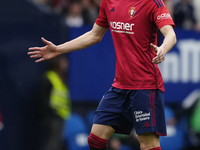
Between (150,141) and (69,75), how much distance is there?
3.08m

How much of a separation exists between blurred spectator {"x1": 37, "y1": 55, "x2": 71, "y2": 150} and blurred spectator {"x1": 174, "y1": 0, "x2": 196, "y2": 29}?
240 centimetres

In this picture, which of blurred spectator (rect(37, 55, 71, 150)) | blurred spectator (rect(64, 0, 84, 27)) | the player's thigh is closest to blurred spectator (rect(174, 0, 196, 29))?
blurred spectator (rect(64, 0, 84, 27))

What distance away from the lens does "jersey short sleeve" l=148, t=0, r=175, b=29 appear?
371 cm

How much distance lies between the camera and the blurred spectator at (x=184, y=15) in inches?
305

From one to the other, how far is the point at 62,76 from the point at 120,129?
108 inches

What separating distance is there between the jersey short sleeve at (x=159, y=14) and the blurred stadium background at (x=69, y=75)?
3033 mm

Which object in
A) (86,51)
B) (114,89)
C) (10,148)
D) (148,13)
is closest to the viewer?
(148,13)

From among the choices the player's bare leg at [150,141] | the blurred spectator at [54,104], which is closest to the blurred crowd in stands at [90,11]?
the blurred spectator at [54,104]

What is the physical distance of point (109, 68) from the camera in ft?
22.6

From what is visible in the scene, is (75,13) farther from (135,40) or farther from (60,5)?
Answer: (135,40)

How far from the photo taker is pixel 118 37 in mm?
4027

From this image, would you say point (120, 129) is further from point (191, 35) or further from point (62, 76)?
point (191, 35)

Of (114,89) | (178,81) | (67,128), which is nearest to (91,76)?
(67,128)

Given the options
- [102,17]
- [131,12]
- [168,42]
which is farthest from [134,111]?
[102,17]
